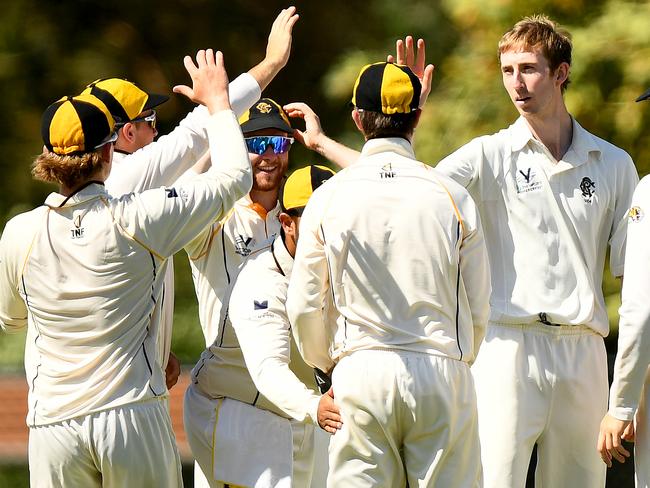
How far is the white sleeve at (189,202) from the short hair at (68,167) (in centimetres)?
14

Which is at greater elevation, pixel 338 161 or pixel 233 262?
pixel 338 161

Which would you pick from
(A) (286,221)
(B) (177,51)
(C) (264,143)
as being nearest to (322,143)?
(C) (264,143)

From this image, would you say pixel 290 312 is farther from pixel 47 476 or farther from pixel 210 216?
pixel 47 476

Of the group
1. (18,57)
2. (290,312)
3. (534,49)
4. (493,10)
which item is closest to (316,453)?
(290,312)

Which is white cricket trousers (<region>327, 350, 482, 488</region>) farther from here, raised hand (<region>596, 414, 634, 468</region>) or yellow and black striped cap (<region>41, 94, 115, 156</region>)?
yellow and black striped cap (<region>41, 94, 115, 156</region>)

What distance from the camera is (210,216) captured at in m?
4.25

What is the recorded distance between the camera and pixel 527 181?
4.88 metres

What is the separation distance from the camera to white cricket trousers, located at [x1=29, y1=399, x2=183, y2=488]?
422 cm

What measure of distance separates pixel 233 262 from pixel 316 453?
90cm

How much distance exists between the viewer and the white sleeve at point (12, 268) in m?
4.28

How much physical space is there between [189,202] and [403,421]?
0.96 metres

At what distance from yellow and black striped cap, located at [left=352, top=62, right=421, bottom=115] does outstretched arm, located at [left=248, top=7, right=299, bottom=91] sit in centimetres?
64

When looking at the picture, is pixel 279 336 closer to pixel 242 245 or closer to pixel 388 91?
pixel 242 245

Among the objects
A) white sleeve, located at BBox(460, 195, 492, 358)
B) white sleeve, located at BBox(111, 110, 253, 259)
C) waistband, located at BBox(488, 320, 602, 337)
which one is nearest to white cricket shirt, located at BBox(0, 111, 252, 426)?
white sleeve, located at BBox(111, 110, 253, 259)
